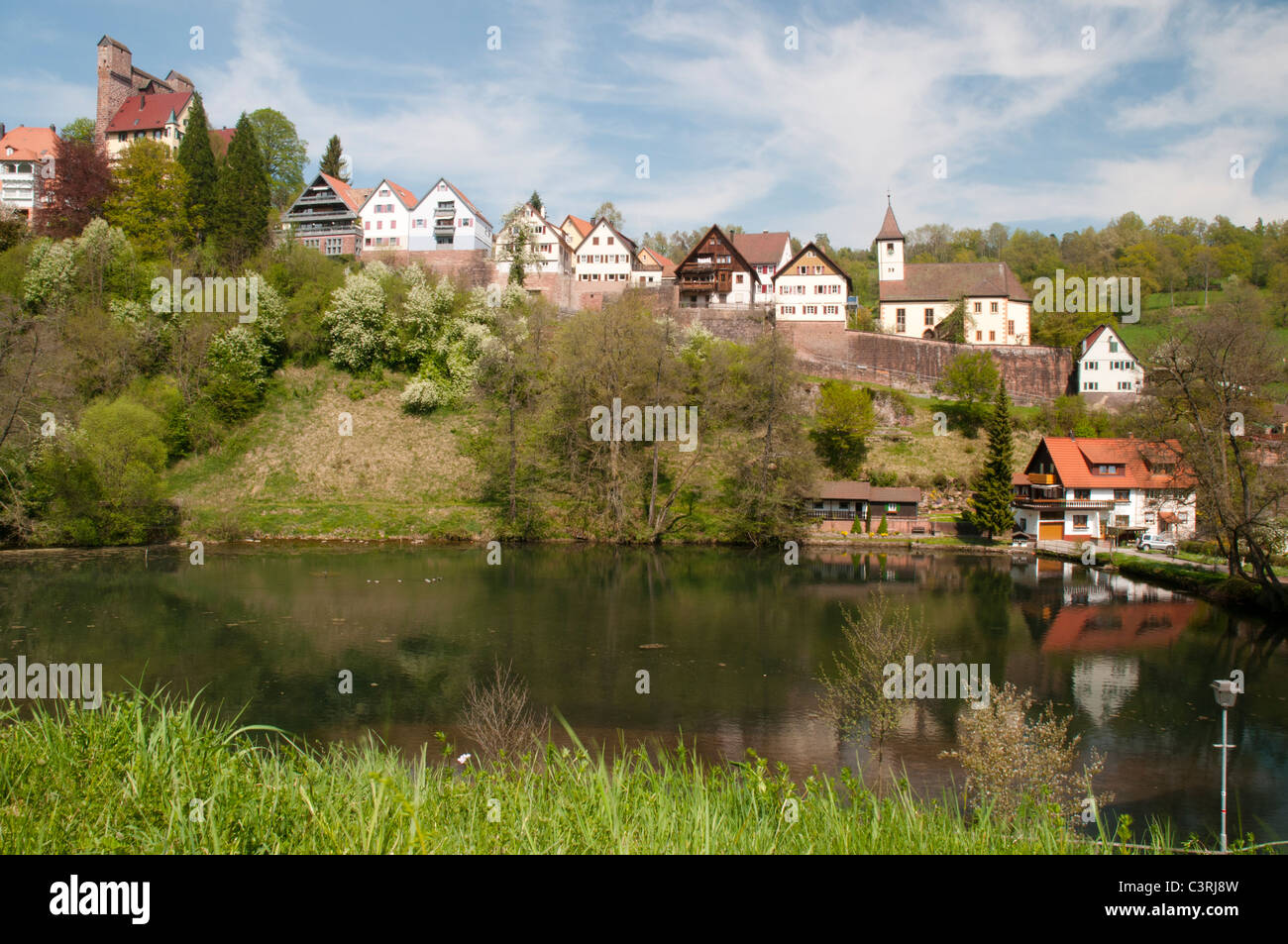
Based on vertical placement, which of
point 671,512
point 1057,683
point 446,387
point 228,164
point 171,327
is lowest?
point 1057,683

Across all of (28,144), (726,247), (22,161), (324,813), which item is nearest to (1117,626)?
(324,813)

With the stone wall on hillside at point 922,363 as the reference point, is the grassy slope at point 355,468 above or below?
below

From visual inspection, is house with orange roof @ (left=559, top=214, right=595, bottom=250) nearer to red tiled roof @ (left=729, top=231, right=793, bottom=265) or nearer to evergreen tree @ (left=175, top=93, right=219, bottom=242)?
red tiled roof @ (left=729, top=231, right=793, bottom=265)

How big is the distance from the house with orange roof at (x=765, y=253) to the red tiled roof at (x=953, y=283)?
8.97m

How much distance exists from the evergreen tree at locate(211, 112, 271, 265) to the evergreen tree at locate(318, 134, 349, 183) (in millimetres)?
21506

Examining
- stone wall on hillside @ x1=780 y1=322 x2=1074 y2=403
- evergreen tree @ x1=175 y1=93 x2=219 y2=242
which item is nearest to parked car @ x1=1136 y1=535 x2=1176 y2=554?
stone wall on hillside @ x1=780 y1=322 x2=1074 y2=403

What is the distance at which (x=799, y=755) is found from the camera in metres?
13.3

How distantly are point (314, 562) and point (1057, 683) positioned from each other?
27.5 meters

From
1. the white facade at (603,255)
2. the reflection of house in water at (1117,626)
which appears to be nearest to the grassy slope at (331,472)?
the white facade at (603,255)

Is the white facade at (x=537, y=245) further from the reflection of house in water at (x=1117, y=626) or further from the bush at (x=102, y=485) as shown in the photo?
the reflection of house in water at (x=1117, y=626)

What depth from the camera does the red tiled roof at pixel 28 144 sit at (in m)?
72.8
